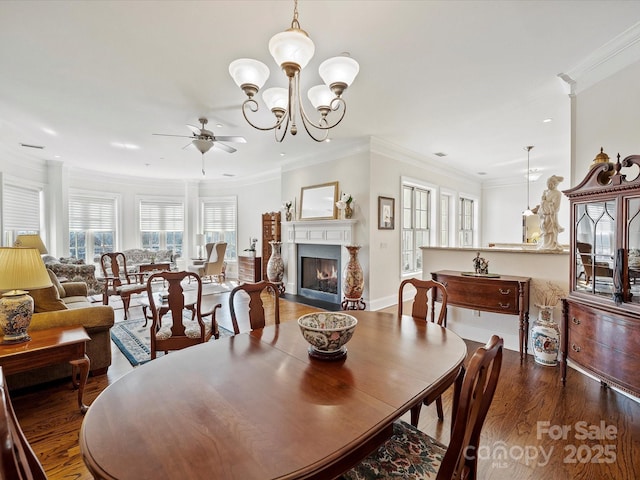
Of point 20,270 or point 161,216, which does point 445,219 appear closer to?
point 20,270

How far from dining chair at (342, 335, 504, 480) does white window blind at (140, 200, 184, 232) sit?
8758mm

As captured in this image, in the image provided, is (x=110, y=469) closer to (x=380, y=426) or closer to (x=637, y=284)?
(x=380, y=426)

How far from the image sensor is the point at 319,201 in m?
5.74

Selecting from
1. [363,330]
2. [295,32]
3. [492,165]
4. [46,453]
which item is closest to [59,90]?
[295,32]

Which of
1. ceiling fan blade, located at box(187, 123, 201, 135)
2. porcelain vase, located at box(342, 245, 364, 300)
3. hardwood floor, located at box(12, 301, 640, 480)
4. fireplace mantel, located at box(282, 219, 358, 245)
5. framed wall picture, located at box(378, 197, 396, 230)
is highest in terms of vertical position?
ceiling fan blade, located at box(187, 123, 201, 135)

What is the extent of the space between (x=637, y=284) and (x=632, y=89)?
1594 mm

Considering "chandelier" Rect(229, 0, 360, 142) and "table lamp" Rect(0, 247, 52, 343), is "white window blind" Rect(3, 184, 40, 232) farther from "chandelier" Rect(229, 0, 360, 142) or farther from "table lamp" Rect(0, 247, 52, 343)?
"chandelier" Rect(229, 0, 360, 142)

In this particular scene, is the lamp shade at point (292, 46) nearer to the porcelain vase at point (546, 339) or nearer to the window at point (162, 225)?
the porcelain vase at point (546, 339)

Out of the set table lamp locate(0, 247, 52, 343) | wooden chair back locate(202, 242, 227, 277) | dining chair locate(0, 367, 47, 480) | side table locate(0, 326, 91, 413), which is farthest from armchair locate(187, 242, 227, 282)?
dining chair locate(0, 367, 47, 480)

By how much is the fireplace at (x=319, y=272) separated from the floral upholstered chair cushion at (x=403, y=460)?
4154mm

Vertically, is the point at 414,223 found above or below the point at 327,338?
above

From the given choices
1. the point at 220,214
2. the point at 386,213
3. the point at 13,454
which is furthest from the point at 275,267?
the point at 13,454

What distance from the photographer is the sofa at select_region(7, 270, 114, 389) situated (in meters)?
2.47

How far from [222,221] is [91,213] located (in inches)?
124
